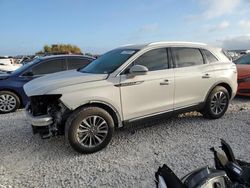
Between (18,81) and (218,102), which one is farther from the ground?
(18,81)

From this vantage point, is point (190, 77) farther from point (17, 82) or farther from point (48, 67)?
point (17, 82)

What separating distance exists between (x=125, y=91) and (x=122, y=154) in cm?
103

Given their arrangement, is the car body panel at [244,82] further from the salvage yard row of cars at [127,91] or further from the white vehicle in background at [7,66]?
the white vehicle in background at [7,66]

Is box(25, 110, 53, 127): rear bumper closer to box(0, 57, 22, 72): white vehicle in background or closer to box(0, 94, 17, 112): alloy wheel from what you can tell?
box(0, 94, 17, 112): alloy wheel

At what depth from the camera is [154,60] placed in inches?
191

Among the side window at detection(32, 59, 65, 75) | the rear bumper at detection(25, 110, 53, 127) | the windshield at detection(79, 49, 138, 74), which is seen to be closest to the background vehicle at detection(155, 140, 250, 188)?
the rear bumper at detection(25, 110, 53, 127)

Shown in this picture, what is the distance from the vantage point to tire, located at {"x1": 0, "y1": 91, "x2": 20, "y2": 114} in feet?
22.9

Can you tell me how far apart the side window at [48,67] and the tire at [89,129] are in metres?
3.90

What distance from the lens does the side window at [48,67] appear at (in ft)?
24.2

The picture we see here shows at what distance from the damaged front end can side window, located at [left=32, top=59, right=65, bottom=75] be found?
3.24 m

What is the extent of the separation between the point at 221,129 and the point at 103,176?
2.79 metres

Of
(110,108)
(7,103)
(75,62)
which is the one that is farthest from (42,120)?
(75,62)

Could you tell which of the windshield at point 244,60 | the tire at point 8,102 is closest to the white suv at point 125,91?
the tire at point 8,102

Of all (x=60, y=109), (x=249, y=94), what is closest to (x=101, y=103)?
(x=60, y=109)
